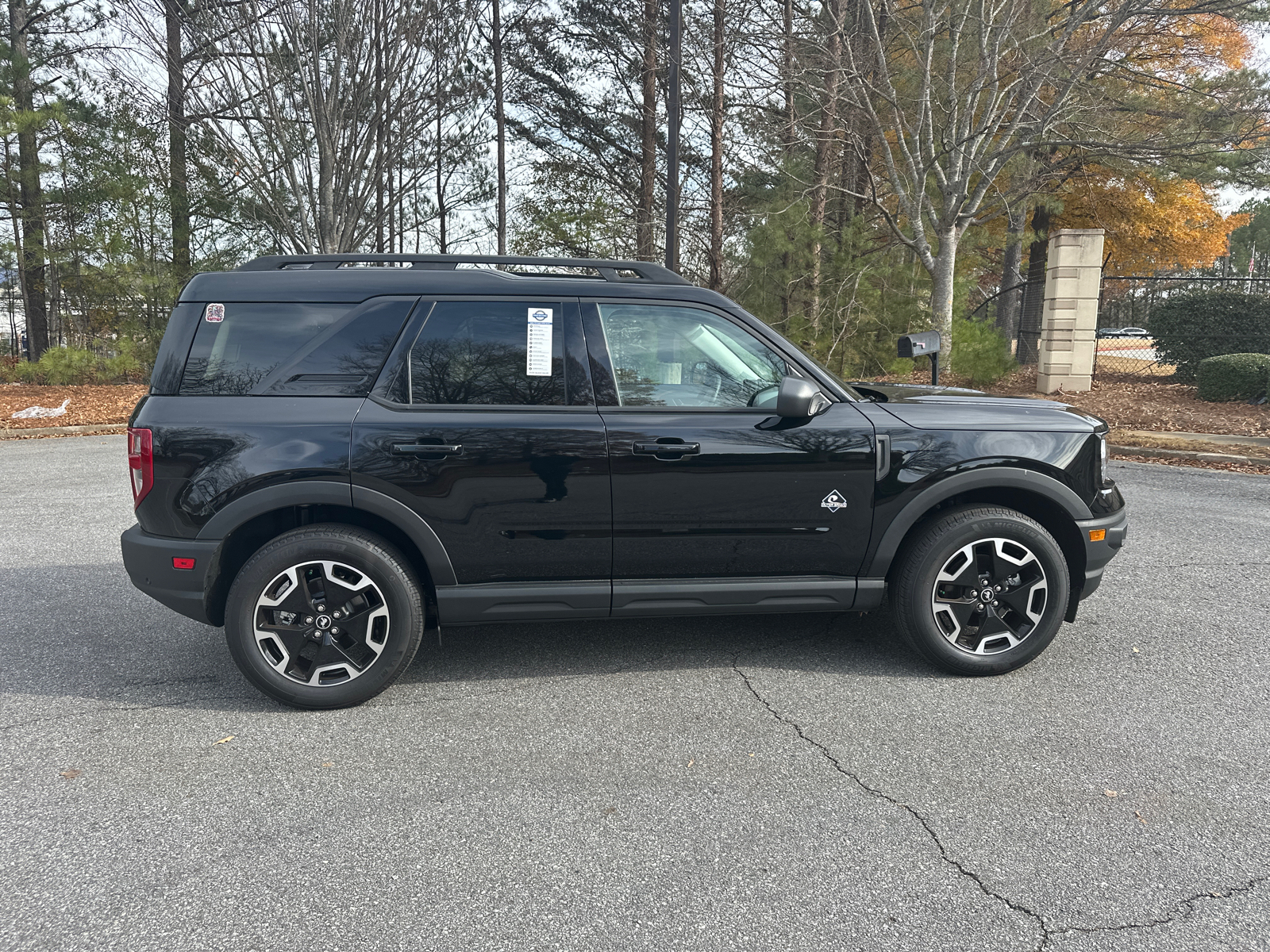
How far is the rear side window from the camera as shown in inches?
144

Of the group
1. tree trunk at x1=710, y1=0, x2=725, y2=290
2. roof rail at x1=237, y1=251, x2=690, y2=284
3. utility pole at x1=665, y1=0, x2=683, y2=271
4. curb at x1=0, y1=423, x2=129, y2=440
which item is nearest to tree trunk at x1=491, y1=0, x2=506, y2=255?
tree trunk at x1=710, y1=0, x2=725, y2=290

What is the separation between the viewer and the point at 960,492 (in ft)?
12.8

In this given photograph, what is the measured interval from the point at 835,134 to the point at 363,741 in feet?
52.2

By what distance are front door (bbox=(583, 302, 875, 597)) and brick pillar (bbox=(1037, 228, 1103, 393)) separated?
12.7 meters

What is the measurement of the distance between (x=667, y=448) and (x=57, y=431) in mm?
13086

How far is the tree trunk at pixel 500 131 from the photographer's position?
765 inches

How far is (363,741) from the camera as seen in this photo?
3412 millimetres

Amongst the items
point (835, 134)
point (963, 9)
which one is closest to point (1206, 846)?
point (963, 9)

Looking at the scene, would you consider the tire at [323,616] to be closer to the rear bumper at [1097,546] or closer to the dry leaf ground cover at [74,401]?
the rear bumper at [1097,546]

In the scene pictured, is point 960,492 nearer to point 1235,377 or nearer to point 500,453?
point 500,453

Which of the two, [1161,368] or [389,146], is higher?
[389,146]

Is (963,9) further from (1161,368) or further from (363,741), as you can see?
(363,741)

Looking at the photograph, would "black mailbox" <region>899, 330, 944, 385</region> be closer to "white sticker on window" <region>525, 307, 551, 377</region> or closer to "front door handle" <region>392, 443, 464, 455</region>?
"white sticker on window" <region>525, 307, 551, 377</region>

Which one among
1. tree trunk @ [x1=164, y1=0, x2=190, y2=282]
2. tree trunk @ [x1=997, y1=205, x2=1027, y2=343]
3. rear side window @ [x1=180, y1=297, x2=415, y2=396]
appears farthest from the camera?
tree trunk @ [x1=997, y1=205, x2=1027, y2=343]
